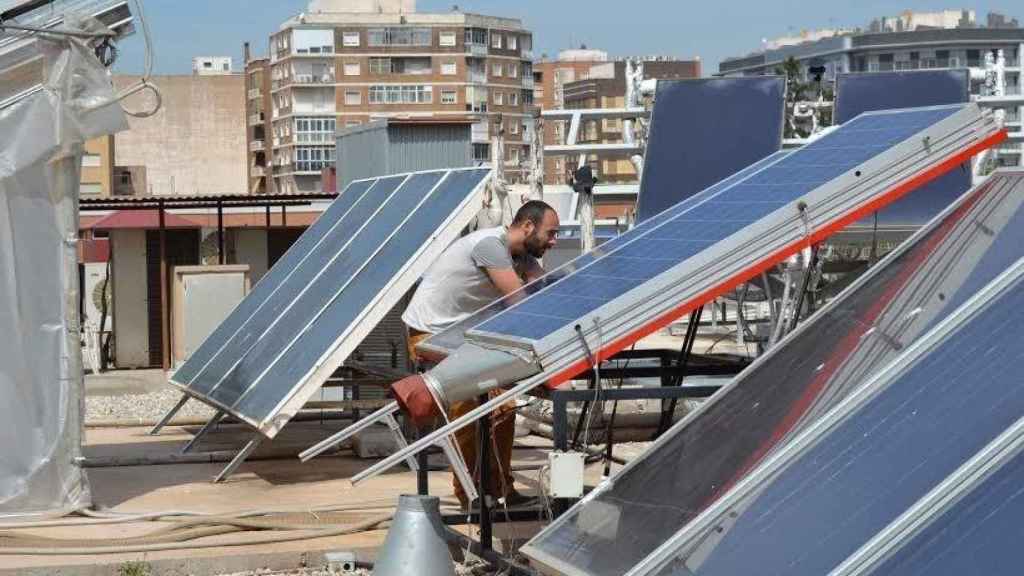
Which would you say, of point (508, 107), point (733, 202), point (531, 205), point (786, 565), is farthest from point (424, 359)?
point (508, 107)

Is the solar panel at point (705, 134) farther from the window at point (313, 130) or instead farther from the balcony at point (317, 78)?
the balcony at point (317, 78)

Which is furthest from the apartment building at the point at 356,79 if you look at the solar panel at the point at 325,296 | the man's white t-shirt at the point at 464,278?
the man's white t-shirt at the point at 464,278

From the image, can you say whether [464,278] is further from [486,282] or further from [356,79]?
[356,79]

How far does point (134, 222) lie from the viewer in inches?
1101

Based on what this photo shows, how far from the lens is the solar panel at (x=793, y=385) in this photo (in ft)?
19.5

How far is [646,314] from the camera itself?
7016 mm

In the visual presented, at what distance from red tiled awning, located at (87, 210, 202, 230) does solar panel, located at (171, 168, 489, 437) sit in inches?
470

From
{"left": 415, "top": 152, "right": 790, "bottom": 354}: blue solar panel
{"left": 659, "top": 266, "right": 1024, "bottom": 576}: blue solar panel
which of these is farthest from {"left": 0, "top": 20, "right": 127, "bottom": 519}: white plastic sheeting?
{"left": 659, "top": 266, "right": 1024, "bottom": 576}: blue solar panel

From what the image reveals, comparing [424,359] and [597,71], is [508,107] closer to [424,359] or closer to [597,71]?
[597,71]

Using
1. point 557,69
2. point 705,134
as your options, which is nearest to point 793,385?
point 705,134

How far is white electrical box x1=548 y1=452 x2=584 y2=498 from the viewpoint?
6.95m

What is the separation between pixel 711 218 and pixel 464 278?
1.96 meters

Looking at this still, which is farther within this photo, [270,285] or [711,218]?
[270,285]

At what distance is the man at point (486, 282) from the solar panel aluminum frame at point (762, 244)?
69.4 inches
